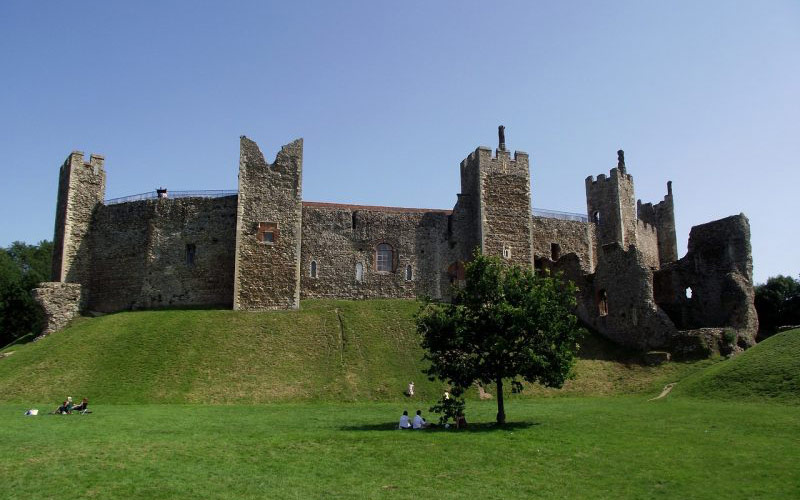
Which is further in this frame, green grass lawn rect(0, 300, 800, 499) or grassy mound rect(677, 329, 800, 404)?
grassy mound rect(677, 329, 800, 404)

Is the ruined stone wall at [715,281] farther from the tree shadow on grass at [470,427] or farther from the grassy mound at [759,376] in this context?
the tree shadow on grass at [470,427]

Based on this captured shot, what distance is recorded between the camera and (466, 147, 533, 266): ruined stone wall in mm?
45094

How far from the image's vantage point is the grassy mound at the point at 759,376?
2423 centimetres

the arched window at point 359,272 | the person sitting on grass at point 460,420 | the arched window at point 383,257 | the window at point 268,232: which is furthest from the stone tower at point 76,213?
the person sitting on grass at point 460,420

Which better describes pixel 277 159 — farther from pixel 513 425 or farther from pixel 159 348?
pixel 513 425

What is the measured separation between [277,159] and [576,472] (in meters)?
31.6

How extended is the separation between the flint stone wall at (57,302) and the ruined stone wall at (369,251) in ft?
46.2

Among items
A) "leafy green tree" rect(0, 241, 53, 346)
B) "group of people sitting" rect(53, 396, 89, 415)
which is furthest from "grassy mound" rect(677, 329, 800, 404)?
"leafy green tree" rect(0, 241, 53, 346)

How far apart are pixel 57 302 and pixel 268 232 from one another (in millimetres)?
13463

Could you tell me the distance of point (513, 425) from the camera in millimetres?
21094

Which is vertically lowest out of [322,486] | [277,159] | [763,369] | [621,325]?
[322,486]

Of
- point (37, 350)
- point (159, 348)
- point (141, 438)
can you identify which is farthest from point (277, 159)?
point (141, 438)

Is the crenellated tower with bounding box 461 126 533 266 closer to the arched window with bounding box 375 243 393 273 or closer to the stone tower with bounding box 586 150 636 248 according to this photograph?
the arched window with bounding box 375 243 393 273

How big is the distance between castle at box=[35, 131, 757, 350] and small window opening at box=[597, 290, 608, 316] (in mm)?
102
